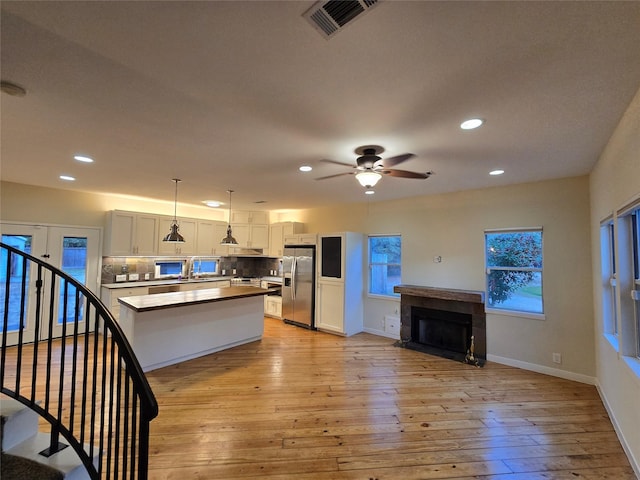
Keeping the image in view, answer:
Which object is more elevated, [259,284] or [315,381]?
[259,284]

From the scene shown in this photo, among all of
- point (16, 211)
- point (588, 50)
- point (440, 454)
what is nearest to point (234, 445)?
point (440, 454)

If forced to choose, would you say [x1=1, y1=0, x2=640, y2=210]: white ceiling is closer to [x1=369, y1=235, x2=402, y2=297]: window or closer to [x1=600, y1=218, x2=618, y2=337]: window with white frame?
[x1=600, y1=218, x2=618, y2=337]: window with white frame

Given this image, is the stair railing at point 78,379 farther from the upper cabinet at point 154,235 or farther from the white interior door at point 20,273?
the upper cabinet at point 154,235

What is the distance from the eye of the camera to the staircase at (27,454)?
5.45 feet

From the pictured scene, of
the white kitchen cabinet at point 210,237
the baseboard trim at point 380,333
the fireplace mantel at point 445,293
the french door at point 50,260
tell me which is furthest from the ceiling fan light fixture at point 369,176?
the white kitchen cabinet at point 210,237

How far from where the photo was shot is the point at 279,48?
145cm

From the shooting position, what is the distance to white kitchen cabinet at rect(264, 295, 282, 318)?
6.87 m

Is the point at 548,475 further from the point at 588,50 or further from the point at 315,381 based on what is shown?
the point at 588,50

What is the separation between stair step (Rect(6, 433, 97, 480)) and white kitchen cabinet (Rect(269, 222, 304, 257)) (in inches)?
204

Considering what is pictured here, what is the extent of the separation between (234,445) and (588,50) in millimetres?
3531

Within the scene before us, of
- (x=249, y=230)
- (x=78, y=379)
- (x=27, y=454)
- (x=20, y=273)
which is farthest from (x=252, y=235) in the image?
(x=27, y=454)

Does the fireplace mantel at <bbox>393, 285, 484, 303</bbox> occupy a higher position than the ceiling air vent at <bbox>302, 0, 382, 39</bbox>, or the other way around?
the ceiling air vent at <bbox>302, 0, 382, 39</bbox>

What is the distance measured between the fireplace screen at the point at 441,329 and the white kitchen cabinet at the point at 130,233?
5435mm

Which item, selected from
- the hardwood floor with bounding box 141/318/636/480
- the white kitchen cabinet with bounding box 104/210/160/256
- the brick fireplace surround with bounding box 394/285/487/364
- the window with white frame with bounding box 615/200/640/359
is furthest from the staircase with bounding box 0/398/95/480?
the brick fireplace surround with bounding box 394/285/487/364
